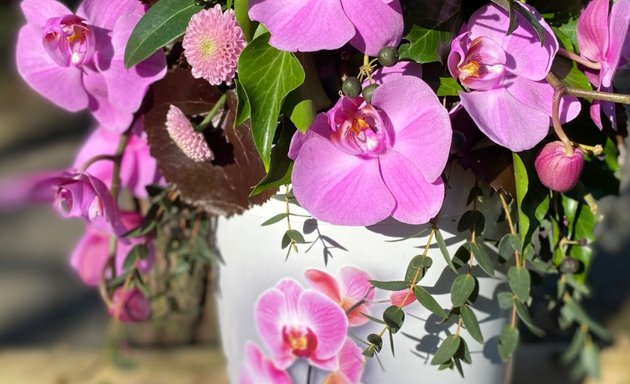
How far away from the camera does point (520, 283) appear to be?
59 centimetres

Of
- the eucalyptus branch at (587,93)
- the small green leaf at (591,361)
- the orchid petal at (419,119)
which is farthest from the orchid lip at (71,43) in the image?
the small green leaf at (591,361)

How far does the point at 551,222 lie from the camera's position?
24.5 inches

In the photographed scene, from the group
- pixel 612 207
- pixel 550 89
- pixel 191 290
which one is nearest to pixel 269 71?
pixel 550 89

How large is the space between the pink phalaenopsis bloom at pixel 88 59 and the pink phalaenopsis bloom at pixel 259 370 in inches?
8.9

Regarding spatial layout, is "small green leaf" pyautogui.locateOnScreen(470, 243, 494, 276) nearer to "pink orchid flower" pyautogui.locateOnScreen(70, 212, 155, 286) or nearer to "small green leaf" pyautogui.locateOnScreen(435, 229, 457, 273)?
"small green leaf" pyautogui.locateOnScreen(435, 229, 457, 273)

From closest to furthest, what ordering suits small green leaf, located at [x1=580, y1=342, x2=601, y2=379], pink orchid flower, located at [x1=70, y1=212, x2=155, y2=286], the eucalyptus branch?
the eucalyptus branch
pink orchid flower, located at [x1=70, y1=212, x2=155, y2=286]
small green leaf, located at [x1=580, y1=342, x2=601, y2=379]

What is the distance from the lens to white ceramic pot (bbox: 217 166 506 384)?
1.94 feet

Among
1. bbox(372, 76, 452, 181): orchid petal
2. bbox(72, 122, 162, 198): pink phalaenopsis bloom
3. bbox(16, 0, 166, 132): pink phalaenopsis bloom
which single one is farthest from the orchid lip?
bbox(372, 76, 452, 181): orchid petal

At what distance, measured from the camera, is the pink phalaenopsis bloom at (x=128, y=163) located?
687 mm

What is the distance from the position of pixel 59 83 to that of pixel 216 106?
0.42 feet

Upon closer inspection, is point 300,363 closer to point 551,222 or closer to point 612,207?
point 551,222

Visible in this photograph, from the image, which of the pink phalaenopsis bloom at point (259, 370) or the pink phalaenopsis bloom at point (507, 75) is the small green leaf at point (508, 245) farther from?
the pink phalaenopsis bloom at point (259, 370)

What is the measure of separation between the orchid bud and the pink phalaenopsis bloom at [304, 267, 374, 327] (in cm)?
16

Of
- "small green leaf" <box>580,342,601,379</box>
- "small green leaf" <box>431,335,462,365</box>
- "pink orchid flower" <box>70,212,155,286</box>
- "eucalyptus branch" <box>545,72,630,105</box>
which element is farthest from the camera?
"small green leaf" <box>580,342,601,379</box>
